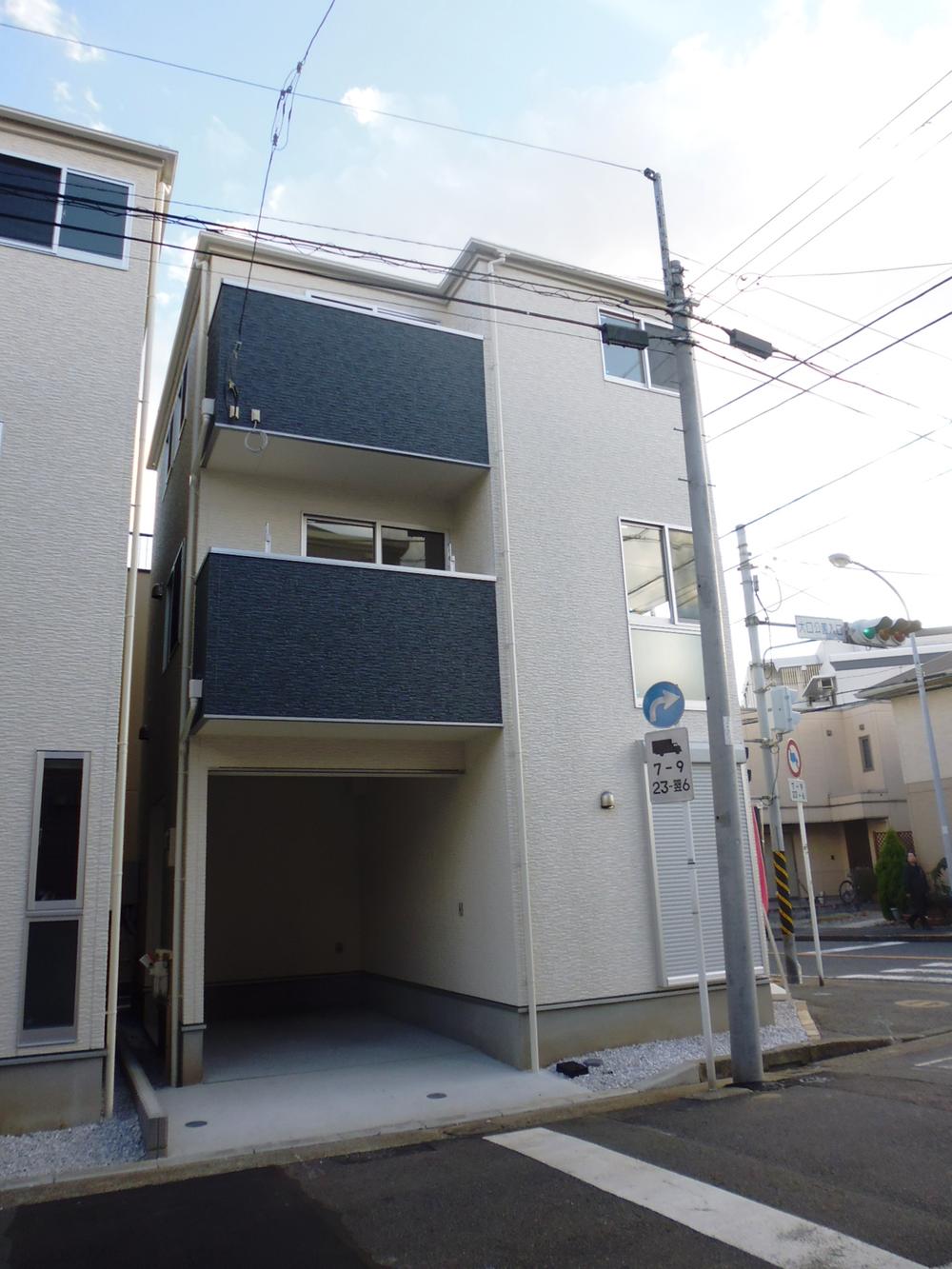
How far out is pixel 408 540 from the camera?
10.6 meters

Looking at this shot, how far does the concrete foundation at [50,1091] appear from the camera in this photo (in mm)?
6598

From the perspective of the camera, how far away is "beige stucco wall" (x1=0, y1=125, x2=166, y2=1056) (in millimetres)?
7090

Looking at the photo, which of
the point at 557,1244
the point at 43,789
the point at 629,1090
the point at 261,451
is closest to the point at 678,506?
the point at 261,451

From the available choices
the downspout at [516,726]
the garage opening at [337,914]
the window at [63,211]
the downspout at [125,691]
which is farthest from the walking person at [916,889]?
the window at [63,211]

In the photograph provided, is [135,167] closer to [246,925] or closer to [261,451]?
[261,451]

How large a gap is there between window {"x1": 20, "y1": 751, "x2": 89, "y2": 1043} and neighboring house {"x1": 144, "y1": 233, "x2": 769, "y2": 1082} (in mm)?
1324

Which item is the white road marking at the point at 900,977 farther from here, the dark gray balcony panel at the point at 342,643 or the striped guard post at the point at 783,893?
the dark gray balcony panel at the point at 342,643

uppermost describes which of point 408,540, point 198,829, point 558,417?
point 558,417

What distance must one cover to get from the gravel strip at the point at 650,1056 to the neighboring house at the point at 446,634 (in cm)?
21

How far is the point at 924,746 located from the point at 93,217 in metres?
23.4

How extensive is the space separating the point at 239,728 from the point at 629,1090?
15.2 feet

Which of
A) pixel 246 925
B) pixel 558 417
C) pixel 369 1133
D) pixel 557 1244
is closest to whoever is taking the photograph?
pixel 557 1244

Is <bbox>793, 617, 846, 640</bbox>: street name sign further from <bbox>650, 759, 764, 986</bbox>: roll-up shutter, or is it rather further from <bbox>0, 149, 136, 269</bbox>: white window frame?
<bbox>0, 149, 136, 269</bbox>: white window frame

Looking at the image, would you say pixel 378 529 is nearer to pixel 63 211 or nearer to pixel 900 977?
pixel 63 211
